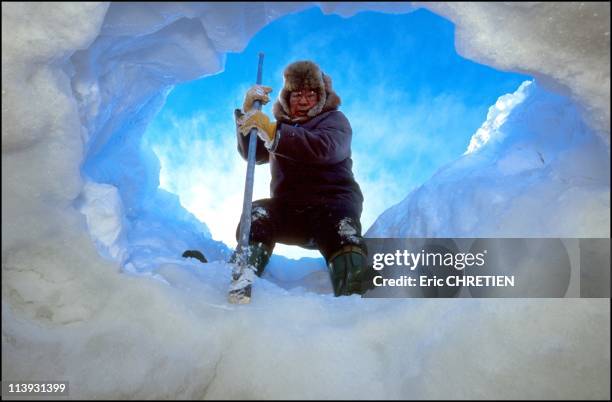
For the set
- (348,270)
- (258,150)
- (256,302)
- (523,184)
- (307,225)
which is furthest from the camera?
(258,150)

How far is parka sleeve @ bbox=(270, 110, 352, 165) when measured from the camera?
8.44ft

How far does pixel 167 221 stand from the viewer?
4.40 meters

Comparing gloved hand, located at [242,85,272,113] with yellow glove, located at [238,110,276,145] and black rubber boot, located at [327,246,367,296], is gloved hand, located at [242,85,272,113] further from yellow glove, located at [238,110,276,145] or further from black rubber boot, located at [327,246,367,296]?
black rubber boot, located at [327,246,367,296]

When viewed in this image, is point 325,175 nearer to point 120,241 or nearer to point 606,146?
point 120,241

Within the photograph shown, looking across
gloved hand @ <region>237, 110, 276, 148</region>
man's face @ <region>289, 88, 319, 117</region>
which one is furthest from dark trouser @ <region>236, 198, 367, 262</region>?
man's face @ <region>289, 88, 319, 117</region>

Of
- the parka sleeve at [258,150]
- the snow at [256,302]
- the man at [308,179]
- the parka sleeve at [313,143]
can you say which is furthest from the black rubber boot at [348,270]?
the parka sleeve at [258,150]

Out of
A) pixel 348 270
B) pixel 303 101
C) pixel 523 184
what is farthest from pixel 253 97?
pixel 523 184

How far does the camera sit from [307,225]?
314 cm

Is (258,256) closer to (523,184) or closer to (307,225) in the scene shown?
(307,225)

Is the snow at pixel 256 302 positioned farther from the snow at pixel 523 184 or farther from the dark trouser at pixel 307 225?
the dark trouser at pixel 307 225

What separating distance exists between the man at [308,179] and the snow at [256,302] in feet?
1.89

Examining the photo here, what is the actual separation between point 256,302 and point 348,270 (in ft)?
2.64

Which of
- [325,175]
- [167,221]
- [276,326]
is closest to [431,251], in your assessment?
[325,175]

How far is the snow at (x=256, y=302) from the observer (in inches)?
52.7
